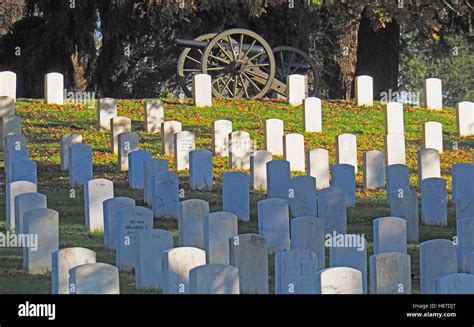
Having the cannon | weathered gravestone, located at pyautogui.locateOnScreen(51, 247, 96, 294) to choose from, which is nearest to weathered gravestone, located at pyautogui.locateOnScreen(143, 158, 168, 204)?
weathered gravestone, located at pyautogui.locateOnScreen(51, 247, 96, 294)

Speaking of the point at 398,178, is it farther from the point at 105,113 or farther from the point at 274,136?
the point at 105,113

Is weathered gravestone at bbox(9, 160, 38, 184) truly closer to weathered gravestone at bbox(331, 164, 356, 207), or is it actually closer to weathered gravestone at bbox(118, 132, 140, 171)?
weathered gravestone at bbox(118, 132, 140, 171)

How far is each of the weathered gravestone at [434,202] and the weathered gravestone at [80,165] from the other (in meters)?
4.43

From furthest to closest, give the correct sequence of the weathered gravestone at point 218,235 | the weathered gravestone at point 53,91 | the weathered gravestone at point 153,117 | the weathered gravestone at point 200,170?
1. the weathered gravestone at point 53,91
2. the weathered gravestone at point 153,117
3. the weathered gravestone at point 200,170
4. the weathered gravestone at point 218,235

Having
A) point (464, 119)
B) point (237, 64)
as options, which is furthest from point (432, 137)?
point (237, 64)

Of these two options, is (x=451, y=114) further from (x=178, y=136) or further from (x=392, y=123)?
(x=178, y=136)

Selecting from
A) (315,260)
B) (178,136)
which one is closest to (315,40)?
(178,136)

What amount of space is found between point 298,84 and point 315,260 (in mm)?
14100

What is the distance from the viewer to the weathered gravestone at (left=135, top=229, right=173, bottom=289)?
1065 cm

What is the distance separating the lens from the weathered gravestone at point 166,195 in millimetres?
14297

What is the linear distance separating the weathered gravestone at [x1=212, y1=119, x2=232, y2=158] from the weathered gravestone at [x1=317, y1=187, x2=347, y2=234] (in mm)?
5420

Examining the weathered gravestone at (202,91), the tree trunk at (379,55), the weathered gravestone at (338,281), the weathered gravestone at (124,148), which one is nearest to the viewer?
the weathered gravestone at (338,281)

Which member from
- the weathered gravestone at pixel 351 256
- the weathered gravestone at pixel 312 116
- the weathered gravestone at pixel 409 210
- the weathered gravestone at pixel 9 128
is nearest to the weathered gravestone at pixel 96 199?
the weathered gravestone at pixel 409 210

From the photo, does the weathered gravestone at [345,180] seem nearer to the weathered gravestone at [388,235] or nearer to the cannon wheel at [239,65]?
the weathered gravestone at [388,235]
